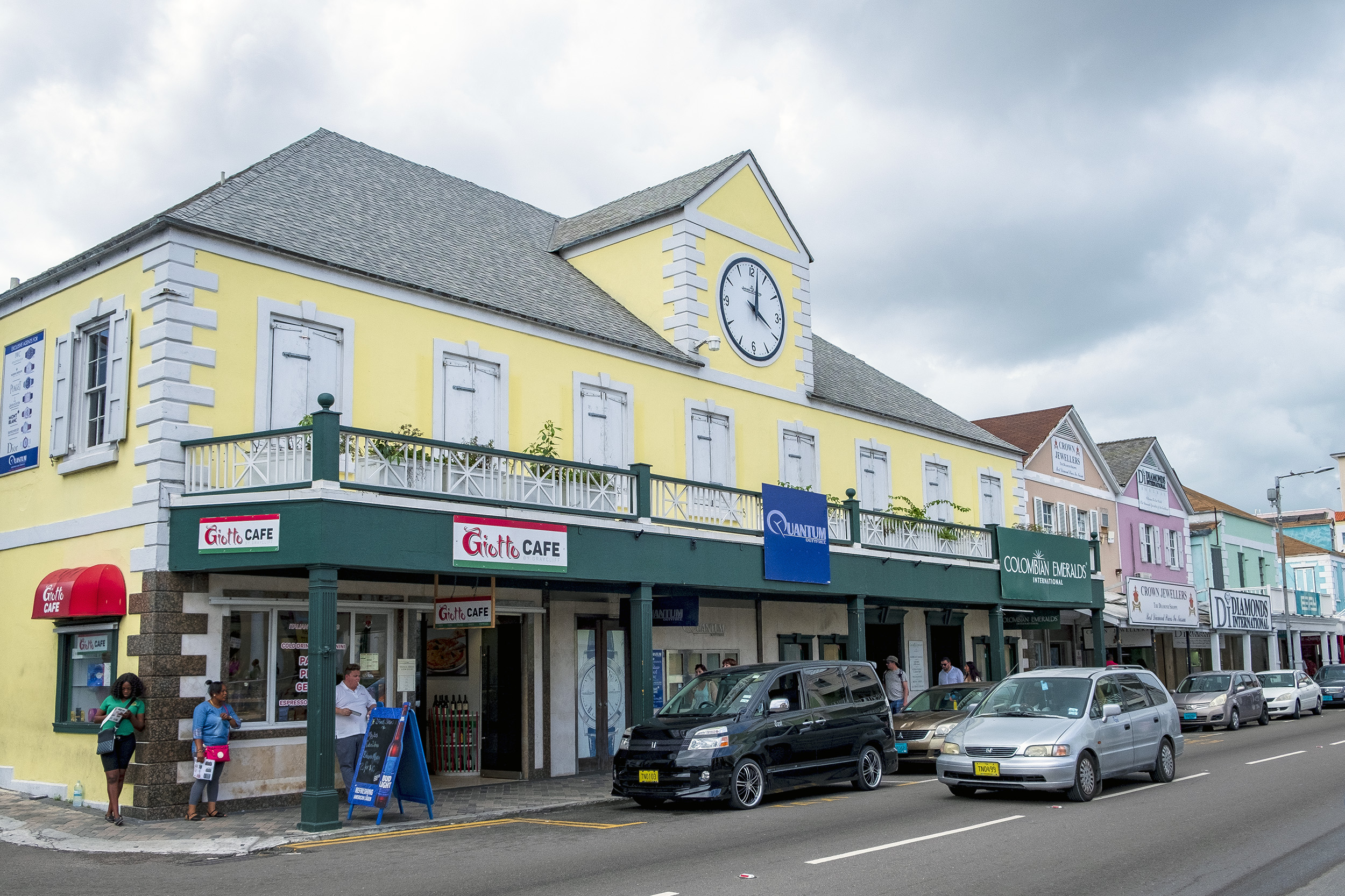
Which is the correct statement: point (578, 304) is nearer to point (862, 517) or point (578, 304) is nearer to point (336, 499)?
point (862, 517)

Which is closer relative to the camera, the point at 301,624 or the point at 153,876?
the point at 153,876

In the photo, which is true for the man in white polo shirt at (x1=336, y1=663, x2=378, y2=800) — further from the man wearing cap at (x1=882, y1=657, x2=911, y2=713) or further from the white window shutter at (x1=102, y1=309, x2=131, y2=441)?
the man wearing cap at (x1=882, y1=657, x2=911, y2=713)

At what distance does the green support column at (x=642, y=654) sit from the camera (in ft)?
55.5

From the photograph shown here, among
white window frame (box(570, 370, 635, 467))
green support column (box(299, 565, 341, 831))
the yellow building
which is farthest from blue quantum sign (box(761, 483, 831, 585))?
green support column (box(299, 565, 341, 831))

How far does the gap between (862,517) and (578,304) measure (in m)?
6.81

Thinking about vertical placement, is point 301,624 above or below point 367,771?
above

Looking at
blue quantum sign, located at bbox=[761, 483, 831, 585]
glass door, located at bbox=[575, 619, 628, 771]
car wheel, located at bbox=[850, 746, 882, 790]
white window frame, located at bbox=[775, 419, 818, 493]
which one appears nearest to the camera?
car wheel, located at bbox=[850, 746, 882, 790]

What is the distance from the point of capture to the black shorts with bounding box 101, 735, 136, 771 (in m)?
13.2

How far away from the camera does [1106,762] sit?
13.8m

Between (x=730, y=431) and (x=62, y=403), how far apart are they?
11827 mm

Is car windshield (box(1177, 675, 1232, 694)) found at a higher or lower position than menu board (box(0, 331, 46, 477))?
lower

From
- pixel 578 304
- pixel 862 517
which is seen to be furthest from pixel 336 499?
pixel 862 517

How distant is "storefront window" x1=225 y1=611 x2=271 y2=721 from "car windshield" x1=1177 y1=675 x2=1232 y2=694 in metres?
23.2

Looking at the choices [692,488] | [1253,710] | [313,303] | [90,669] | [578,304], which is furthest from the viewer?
[1253,710]
